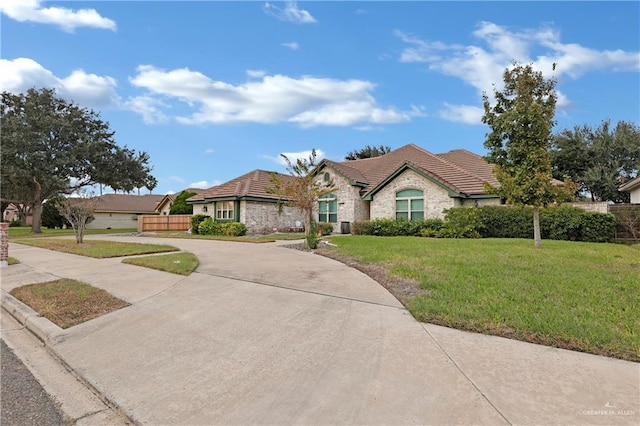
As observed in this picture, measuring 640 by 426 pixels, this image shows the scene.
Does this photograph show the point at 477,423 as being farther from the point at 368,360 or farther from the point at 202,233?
the point at 202,233

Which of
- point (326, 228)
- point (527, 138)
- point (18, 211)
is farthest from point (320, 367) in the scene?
point (18, 211)

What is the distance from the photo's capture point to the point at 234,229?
24.1 m

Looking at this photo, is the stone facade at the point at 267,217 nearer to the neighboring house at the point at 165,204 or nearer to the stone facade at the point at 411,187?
the stone facade at the point at 411,187

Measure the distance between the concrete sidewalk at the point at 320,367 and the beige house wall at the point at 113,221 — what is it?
4918cm

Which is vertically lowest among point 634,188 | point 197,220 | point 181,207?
point 197,220

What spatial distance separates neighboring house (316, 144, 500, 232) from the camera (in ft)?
66.7

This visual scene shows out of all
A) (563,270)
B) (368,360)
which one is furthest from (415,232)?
(368,360)

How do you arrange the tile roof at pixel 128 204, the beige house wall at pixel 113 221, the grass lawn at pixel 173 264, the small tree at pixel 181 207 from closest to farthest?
the grass lawn at pixel 173 264, the small tree at pixel 181 207, the beige house wall at pixel 113 221, the tile roof at pixel 128 204

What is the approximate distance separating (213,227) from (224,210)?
170 centimetres

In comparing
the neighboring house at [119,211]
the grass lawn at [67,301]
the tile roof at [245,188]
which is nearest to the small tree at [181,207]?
the tile roof at [245,188]

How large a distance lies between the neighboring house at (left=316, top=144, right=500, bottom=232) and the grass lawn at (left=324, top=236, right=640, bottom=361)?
396 inches

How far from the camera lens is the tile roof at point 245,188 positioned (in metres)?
25.5

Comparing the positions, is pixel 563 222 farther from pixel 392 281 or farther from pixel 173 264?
pixel 173 264

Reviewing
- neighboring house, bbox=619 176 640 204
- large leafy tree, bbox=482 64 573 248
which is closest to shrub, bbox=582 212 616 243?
large leafy tree, bbox=482 64 573 248
